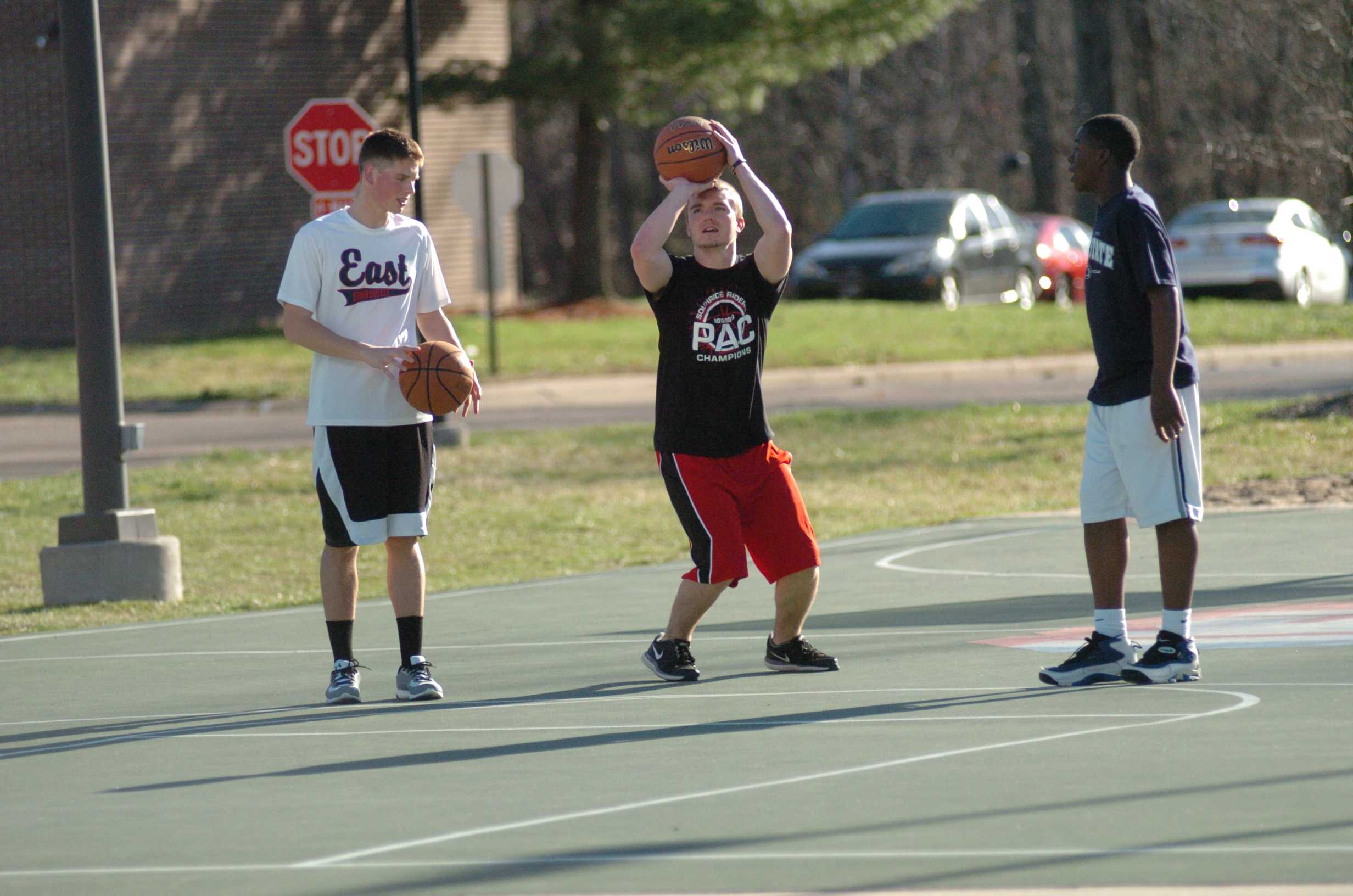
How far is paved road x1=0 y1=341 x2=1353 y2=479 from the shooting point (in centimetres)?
1814

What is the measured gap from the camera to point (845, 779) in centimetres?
539

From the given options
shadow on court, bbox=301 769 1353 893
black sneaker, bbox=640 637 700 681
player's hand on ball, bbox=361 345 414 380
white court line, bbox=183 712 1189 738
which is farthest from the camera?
black sneaker, bbox=640 637 700 681

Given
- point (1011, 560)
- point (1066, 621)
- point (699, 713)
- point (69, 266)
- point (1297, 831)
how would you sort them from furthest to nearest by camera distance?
point (69, 266) < point (1011, 560) < point (1066, 621) < point (699, 713) < point (1297, 831)

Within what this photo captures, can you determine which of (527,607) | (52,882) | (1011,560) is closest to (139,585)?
(527,607)

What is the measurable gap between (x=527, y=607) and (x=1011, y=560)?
269 cm

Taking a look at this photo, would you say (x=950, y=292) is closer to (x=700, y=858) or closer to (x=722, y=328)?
(x=722, y=328)

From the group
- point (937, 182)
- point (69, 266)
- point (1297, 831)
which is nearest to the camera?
point (1297, 831)

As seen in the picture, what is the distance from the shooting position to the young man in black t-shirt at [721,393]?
22.2 feet

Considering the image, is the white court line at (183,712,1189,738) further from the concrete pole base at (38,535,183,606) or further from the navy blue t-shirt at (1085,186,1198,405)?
the concrete pole base at (38,535,183,606)

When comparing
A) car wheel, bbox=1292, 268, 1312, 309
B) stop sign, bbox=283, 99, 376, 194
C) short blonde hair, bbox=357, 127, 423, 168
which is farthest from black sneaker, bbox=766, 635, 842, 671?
car wheel, bbox=1292, 268, 1312, 309

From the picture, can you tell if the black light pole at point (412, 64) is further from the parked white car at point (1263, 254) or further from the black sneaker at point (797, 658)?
the parked white car at point (1263, 254)

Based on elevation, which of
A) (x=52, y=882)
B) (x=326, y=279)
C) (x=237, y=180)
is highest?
(x=237, y=180)

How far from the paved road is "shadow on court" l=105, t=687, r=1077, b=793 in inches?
435

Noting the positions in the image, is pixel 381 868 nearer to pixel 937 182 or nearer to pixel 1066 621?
pixel 1066 621
